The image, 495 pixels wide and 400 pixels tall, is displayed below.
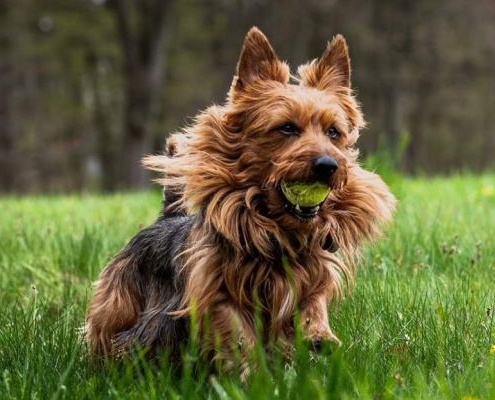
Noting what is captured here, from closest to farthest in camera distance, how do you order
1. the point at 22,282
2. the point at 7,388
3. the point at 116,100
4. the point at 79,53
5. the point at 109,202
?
1. the point at 7,388
2. the point at 22,282
3. the point at 109,202
4. the point at 79,53
5. the point at 116,100

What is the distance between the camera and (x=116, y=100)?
91.7ft

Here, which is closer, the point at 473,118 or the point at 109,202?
the point at 109,202

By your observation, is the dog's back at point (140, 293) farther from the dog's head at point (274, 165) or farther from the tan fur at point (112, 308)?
the dog's head at point (274, 165)

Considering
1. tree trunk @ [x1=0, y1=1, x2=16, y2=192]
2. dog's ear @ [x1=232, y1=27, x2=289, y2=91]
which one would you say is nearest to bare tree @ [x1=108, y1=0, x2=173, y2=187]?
tree trunk @ [x1=0, y1=1, x2=16, y2=192]

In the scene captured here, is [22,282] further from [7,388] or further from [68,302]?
[7,388]

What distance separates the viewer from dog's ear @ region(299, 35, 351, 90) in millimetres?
3641

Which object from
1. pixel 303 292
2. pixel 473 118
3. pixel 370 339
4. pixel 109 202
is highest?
pixel 303 292

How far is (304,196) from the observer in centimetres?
315

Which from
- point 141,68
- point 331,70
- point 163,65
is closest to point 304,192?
point 331,70

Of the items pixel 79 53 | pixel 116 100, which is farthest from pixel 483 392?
pixel 116 100

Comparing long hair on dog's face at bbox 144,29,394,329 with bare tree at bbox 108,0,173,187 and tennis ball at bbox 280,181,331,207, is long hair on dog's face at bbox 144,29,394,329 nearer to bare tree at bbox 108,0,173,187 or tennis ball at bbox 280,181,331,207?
tennis ball at bbox 280,181,331,207

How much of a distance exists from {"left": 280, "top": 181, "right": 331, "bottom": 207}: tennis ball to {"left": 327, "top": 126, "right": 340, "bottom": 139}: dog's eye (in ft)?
1.12

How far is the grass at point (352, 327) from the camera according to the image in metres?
2.65

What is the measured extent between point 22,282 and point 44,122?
24.3m
